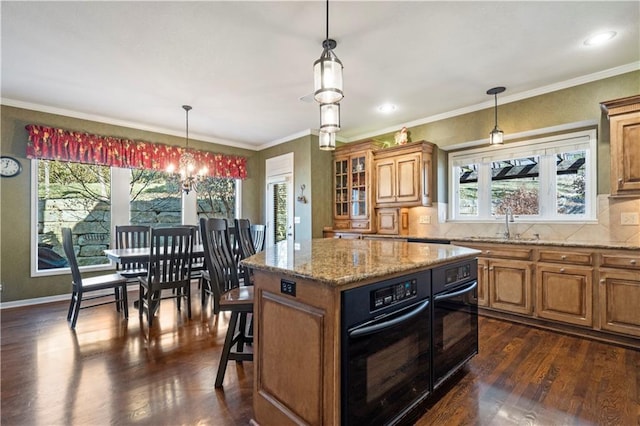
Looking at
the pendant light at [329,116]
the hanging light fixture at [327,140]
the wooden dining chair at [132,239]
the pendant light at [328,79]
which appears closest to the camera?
the pendant light at [328,79]

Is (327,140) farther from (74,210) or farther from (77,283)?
(74,210)

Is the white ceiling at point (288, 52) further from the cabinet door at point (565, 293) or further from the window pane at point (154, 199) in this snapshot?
the cabinet door at point (565, 293)

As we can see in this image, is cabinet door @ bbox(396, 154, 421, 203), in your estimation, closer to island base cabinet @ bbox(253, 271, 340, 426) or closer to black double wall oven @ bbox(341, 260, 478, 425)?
black double wall oven @ bbox(341, 260, 478, 425)

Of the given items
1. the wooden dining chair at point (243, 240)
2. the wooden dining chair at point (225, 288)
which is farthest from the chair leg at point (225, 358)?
the wooden dining chair at point (243, 240)

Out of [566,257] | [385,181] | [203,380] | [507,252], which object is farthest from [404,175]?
[203,380]

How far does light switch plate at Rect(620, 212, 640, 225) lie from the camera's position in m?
2.99

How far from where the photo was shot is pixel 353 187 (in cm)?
507

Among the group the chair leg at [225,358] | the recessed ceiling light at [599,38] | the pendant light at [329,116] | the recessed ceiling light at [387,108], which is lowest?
the chair leg at [225,358]

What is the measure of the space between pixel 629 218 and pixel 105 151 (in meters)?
6.32

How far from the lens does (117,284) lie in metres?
3.28

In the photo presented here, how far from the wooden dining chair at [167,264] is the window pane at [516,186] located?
382 centimetres

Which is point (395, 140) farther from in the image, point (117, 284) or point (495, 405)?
point (117, 284)

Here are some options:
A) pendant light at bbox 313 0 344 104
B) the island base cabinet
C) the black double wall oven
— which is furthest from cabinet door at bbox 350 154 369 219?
the island base cabinet

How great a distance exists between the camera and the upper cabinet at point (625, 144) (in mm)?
2752
